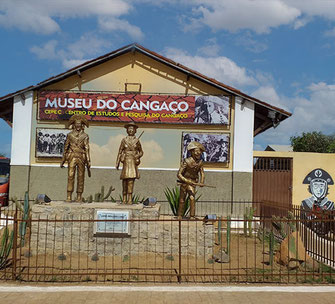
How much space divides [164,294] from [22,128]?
11036mm

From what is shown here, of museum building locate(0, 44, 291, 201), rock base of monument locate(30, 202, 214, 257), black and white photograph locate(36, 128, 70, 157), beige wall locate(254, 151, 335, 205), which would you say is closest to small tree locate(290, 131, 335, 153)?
beige wall locate(254, 151, 335, 205)

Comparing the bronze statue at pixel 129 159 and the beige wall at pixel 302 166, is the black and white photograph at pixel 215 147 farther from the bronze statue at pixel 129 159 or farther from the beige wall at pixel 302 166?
the bronze statue at pixel 129 159

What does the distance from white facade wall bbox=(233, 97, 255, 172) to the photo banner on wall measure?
501 mm

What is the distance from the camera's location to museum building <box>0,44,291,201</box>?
14.2 metres

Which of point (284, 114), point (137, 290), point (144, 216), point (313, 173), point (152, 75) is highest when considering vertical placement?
point (152, 75)

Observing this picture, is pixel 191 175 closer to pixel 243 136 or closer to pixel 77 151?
pixel 77 151

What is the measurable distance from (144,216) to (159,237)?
24.4 inches

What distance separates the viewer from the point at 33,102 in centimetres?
1447

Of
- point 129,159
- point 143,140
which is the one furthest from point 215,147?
point 129,159

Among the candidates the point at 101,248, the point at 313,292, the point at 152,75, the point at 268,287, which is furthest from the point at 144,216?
the point at 152,75

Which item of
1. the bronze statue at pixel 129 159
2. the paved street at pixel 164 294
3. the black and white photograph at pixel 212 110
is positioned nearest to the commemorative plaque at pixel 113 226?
the bronze statue at pixel 129 159

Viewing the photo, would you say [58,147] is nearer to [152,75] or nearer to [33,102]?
[33,102]

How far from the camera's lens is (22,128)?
1435 cm

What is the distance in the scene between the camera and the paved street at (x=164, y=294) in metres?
5.40
